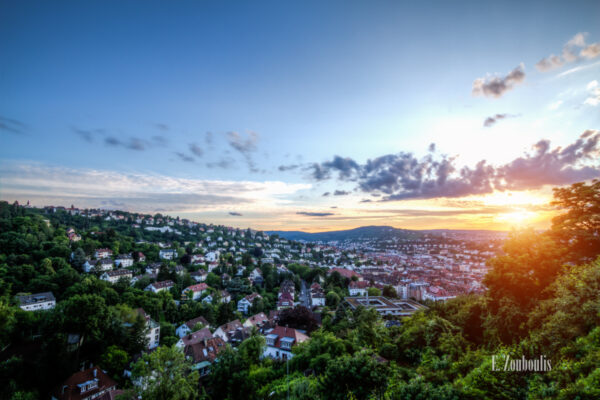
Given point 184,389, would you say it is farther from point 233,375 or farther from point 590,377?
point 590,377

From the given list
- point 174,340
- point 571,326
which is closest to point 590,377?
point 571,326

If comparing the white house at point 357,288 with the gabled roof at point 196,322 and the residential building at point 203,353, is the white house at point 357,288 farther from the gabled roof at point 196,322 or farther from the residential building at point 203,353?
the residential building at point 203,353

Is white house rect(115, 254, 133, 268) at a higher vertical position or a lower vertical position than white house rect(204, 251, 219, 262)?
higher

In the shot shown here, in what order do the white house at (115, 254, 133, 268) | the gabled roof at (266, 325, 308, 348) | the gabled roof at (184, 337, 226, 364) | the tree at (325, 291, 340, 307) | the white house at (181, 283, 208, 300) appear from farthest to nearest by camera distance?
the white house at (115, 254, 133, 268), the white house at (181, 283, 208, 300), the tree at (325, 291, 340, 307), the gabled roof at (184, 337, 226, 364), the gabled roof at (266, 325, 308, 348)

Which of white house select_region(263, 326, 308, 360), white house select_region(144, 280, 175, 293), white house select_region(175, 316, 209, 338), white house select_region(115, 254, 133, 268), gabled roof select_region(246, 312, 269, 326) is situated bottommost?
gabled roof select_region(246, 312, 269, 326)

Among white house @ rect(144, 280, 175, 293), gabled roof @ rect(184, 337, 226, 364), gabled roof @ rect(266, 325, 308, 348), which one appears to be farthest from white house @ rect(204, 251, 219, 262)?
gabled roof @ rect(266, 325, 308, 348)

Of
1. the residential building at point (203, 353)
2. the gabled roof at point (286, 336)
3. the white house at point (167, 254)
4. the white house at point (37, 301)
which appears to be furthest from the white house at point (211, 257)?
the gabled roof at point (286, 336)

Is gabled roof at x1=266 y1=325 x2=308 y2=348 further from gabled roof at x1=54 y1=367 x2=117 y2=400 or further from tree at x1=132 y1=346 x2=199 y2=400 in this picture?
gabled roof at x1=54 y1=367 x2=117 y2=400

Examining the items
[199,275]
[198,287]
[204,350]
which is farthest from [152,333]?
[199,275]

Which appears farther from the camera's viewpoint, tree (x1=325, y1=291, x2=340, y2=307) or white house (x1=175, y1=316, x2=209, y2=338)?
tree (x1=325, y1=291, x2=340, y2=307)
